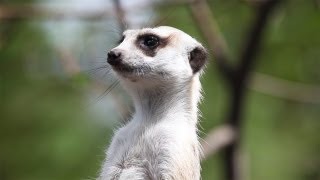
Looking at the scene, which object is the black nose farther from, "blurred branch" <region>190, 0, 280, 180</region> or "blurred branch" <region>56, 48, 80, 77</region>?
"blurred branch" <region>56, 48, 80, 77</region>

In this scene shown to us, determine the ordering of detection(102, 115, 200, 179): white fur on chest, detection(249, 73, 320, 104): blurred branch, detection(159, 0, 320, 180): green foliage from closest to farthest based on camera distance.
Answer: detection(102, 115, 200, 179): white fur on chest < detection(249, 73, 320, 104): blurred branch < detection(159, 0, 320, 180): green foliage

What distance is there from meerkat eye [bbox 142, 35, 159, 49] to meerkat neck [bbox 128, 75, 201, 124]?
31 cm

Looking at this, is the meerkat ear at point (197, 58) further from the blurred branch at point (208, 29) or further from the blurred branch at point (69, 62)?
the blurred branch at point (69, 62)

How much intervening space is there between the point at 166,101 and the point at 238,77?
0.68 metres

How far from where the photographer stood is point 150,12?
9406 mm

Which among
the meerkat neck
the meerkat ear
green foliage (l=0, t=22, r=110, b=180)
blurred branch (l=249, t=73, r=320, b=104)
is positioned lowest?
green foliage (l=0, t=22, r=110, b=180)

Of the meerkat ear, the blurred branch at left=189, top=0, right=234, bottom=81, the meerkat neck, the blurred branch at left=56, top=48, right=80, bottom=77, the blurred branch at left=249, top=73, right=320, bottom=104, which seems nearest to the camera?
the meerkat neck

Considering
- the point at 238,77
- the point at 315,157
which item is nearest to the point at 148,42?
the point at 238,77

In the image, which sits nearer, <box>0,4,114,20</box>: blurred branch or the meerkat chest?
the meerkat chest

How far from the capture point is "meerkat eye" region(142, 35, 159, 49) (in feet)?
23.5

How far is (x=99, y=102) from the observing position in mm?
10633

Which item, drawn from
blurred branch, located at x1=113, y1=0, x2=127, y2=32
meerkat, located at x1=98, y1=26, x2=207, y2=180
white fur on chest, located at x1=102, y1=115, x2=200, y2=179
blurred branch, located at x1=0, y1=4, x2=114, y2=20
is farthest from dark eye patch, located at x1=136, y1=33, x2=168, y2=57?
blurred branch, located at x1=0, y1=4, x2=114, y2=20

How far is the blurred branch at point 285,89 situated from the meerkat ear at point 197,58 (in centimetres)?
215

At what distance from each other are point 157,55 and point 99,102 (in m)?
3.48
